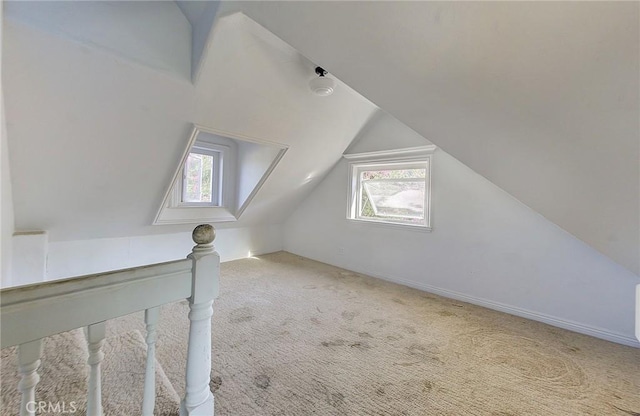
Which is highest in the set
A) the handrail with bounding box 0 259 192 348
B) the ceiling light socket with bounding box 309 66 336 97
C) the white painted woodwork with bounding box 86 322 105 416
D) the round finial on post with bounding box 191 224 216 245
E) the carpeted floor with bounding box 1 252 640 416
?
the ceiling light socket with bounding box 309 66 336 97

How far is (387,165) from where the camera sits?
11.3ft

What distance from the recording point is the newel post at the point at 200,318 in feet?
2.64

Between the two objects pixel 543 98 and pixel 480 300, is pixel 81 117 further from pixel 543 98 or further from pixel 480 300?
pixel 480 300

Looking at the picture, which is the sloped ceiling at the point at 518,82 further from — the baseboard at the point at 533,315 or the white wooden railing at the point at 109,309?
the white wooden railing at the point at 109,309

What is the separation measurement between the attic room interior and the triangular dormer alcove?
0.09 metres

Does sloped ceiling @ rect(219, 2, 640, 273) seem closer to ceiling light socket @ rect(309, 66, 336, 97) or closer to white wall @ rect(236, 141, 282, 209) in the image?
ceiling light socket @ rect(309, 66, 336, 97)

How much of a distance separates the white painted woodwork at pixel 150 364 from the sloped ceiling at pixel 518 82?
4.51 feet

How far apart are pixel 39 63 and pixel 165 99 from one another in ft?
2.14

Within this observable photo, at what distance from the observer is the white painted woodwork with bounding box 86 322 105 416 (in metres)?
0.62

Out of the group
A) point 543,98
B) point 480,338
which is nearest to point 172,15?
point 543,98

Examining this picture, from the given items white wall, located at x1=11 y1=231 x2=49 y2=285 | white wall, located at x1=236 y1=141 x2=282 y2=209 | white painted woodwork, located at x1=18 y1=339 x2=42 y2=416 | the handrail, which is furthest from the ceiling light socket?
white wall, located at x1=11 y1=231 x2=49 y2=285

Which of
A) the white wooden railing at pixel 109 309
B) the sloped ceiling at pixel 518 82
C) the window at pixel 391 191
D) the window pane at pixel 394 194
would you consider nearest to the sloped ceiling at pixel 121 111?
the sloped ceiling at pixel 518 82

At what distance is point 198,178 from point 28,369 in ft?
11.4

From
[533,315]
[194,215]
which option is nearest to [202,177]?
[194,215]
